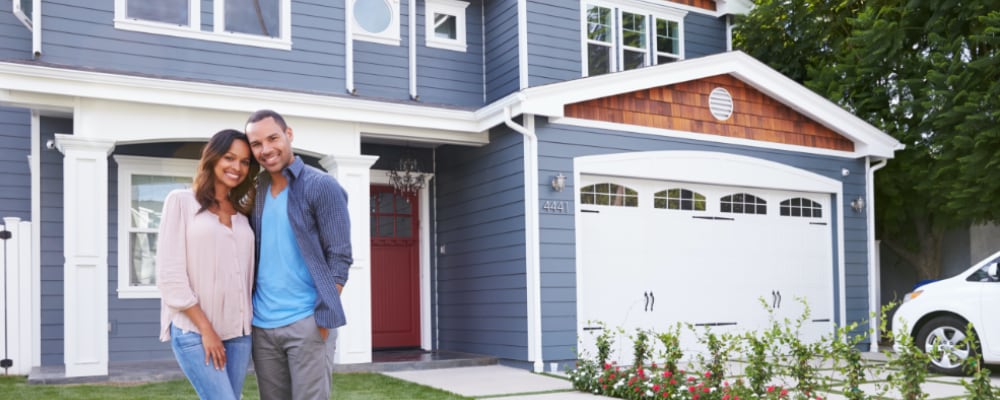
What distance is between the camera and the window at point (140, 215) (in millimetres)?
9734

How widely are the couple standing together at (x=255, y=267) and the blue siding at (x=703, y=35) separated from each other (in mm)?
10970

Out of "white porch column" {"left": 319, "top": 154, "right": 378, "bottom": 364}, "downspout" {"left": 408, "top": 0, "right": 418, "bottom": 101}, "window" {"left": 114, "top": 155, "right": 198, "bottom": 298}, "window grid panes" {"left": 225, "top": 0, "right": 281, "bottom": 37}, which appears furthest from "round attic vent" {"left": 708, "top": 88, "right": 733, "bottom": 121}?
"window" {"left": 114, "top": 155, "right": 198, "bottom": 298}

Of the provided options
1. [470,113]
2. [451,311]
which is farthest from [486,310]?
[470,113]

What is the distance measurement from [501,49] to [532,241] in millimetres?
3045

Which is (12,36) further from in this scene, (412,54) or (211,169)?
(211,169)

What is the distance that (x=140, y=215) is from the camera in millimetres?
9852

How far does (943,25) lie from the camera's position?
11.8 m

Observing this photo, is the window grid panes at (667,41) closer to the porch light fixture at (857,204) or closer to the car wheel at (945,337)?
the porch light fixture at (857,204)

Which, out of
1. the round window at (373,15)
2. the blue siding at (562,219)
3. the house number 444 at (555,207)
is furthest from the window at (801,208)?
the round window at (373,15)

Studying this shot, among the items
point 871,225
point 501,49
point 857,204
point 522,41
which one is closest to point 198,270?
point 522,41

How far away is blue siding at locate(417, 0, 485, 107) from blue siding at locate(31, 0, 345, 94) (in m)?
1.33

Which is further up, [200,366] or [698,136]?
[698,136]

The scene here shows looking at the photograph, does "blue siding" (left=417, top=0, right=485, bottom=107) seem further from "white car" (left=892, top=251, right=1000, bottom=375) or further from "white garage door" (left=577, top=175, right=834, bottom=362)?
"white car" (left=892, top=251, right=1000, bottom=375)

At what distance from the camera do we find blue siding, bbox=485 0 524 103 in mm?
11227
